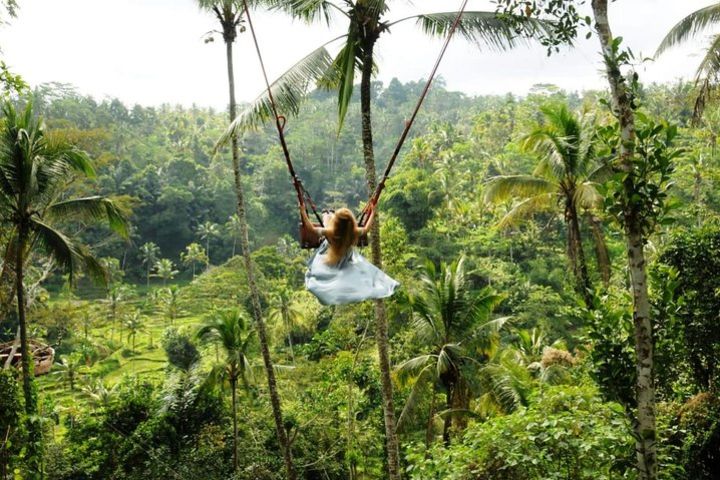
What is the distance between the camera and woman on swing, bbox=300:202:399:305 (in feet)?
12.3

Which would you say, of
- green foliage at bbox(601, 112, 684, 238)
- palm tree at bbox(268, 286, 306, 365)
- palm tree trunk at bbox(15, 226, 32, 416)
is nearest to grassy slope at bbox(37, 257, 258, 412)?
palm tree at bbox(268, 286, 306, 365)

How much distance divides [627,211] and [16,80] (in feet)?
17.8

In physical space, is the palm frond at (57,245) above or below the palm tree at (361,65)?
below

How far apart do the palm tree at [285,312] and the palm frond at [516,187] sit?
44.7 feet

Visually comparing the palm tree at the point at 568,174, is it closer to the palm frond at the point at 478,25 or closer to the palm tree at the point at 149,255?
the palm frond at the point at 478,25

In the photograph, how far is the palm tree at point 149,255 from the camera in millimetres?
42156

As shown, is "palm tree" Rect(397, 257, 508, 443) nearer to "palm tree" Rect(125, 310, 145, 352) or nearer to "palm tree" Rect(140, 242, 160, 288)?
"palm tree" Rect(125, 310, 145, 352)

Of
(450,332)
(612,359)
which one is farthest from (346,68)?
(450,332)

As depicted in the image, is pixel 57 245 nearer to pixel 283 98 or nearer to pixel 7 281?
pixel 7 281

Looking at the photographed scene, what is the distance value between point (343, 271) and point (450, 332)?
24.2 feet

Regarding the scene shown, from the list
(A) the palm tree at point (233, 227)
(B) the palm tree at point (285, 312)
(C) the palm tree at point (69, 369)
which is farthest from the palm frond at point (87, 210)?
(A) the palm tree at point (233, 227)

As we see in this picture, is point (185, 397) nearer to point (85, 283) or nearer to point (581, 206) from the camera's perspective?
point (581, 206)

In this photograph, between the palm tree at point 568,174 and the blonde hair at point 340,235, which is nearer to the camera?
the blonde hair at point 340,235

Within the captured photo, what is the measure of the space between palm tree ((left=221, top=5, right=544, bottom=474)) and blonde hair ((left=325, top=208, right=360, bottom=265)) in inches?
114
